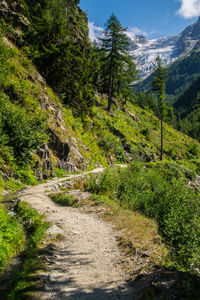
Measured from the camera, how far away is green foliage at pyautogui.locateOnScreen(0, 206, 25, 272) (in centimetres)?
458

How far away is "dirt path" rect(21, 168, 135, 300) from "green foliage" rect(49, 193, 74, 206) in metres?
1.51

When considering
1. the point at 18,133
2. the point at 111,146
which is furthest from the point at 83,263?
the point at 111,146

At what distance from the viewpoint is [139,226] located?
676cm

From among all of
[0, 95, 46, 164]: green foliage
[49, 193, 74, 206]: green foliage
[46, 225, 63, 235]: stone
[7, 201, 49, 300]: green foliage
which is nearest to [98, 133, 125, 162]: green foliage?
[0, 95, 46, 164]: green foliage

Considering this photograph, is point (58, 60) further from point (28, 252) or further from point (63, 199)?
point (28, 252)

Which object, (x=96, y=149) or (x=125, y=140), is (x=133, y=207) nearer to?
(x=96, y=149)

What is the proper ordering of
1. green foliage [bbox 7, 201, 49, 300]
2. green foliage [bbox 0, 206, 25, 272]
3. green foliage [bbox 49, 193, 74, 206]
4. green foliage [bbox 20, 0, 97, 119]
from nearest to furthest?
green foliage [bbox 7, 201, 49, 300] → green foliage [bbox 0, 206, 25, 272] → green foliage [bbox 49, 193, 74, 206] → green foliage [bbox 20, 0, 97, 119]

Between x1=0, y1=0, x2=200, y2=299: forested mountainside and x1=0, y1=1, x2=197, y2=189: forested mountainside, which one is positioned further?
x1=0, y1=1, x2=197, y2=189: forested mountainside

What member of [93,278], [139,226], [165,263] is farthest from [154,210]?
[93,278]

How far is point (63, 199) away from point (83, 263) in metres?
5.33

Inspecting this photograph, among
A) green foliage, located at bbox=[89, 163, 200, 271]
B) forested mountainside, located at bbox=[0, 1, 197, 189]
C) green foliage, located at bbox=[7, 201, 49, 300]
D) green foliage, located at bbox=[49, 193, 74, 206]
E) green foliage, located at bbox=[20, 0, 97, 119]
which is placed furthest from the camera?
green foliage, located at bbox=[20, 0, 97, 119]

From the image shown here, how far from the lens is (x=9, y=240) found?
5.13 m

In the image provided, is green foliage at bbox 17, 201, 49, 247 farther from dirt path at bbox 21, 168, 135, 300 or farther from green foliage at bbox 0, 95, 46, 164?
green foliage at bbox 0, 95, 46, 164

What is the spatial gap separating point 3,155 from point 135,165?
11.8 metres
